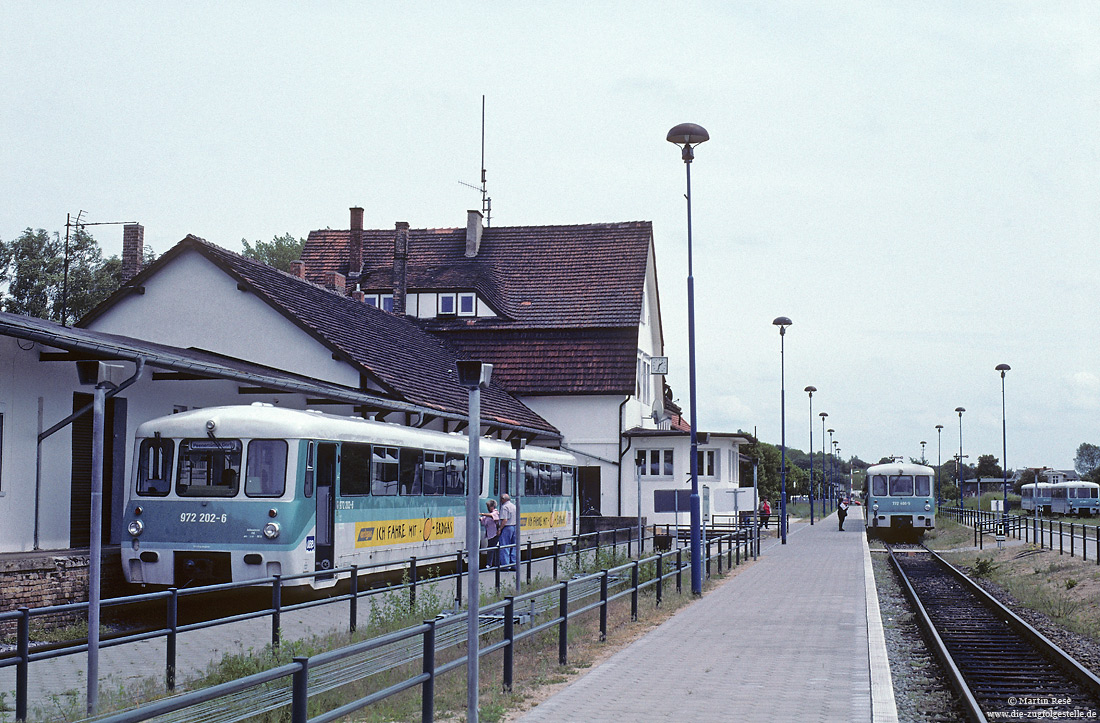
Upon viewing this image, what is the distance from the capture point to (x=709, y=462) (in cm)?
4500

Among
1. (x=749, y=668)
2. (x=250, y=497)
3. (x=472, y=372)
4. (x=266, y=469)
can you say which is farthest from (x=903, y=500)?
(x=472, y=372)

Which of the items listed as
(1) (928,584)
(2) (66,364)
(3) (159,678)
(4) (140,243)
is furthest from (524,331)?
(3) (159,678)

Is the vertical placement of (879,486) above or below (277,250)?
below

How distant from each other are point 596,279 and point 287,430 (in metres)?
29.0

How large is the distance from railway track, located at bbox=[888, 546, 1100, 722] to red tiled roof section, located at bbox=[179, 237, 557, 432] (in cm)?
1187

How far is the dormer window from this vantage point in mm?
44625

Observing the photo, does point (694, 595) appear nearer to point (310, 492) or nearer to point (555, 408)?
point (310, 492)

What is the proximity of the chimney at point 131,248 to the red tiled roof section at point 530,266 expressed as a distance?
260 inches

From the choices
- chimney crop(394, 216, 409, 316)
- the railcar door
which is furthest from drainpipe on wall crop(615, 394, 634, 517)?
the railcar door

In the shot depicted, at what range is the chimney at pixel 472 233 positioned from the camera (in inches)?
1911

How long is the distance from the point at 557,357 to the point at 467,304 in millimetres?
4262

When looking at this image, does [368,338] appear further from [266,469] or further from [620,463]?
[266,469]

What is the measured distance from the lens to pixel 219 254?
29375 millimetres

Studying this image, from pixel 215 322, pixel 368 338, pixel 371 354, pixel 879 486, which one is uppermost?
pixel 215 322
